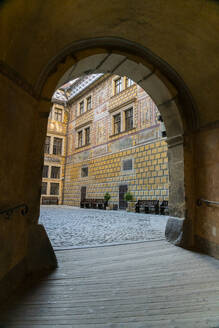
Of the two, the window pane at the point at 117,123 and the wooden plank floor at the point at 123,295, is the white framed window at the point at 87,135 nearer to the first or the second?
the window pane at the point at 117,123

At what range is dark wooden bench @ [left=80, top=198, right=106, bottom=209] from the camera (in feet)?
49.7

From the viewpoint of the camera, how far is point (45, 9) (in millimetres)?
2123

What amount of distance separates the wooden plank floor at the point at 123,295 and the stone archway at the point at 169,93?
0.94 meters

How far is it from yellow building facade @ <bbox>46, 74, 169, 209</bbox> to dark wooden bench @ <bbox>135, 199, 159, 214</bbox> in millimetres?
380

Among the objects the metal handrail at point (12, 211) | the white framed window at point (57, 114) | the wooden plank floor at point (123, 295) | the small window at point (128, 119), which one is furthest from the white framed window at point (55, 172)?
the metal handrail at point (12, 211)

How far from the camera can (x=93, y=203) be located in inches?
631

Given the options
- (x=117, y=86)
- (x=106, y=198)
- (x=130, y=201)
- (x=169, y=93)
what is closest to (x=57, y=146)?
(x=117, y=86)

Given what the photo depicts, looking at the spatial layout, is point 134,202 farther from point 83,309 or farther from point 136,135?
point 83,309

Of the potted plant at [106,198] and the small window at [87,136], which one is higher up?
the small window at [87,136]

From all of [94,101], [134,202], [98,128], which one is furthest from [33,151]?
[94,101]

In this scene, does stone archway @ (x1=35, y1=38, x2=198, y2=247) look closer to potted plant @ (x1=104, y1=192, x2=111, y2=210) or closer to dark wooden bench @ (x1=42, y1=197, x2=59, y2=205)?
potted plant @ (x1=104, y1=192, x2=111, y2=210)

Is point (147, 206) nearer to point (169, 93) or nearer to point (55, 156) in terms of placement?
point (169, 93)

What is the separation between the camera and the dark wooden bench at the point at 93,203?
15.1 meters

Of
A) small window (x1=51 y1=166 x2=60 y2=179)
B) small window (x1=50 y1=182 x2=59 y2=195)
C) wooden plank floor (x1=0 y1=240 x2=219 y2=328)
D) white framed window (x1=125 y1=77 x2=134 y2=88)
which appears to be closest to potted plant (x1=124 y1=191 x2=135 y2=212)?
white framed window (x1=125 y1=77 x2=134 y2=88)
